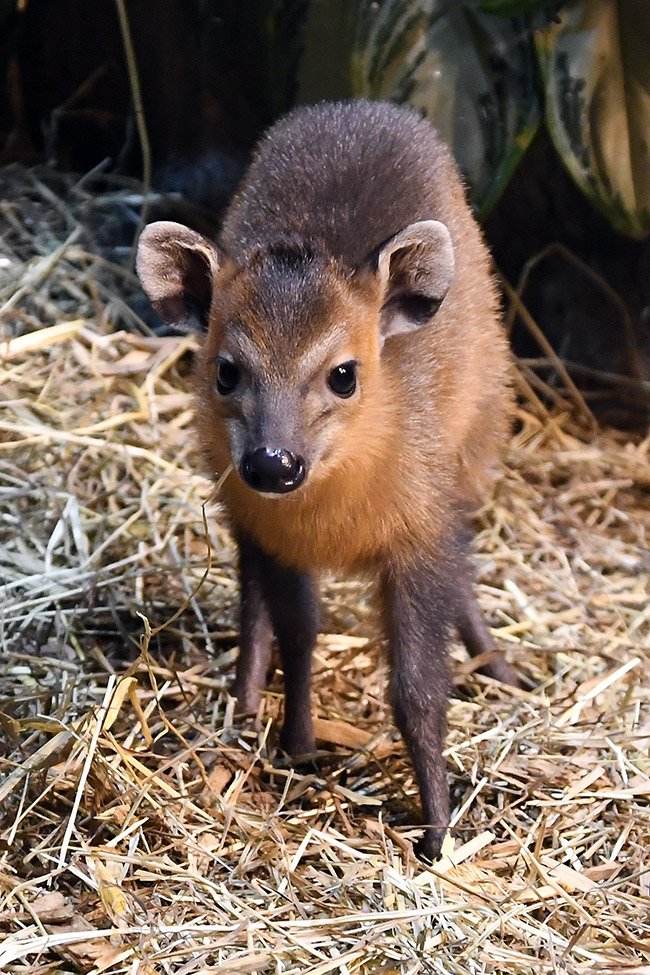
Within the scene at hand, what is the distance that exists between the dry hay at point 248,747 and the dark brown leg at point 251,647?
0.17ft

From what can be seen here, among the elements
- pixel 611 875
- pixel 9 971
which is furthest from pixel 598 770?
pixel 9 971

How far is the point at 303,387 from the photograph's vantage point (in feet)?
9.42

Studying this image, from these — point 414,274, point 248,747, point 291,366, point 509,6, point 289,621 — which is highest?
point 509,6

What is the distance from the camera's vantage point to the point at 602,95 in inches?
176

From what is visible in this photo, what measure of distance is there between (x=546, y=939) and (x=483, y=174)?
2683 mm

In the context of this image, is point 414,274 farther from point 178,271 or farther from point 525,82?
point 525,82

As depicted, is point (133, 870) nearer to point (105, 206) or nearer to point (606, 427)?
point (606, 427)

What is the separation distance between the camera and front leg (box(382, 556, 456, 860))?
125 inches

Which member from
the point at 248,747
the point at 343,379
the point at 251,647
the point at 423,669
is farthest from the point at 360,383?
the point at 248,747

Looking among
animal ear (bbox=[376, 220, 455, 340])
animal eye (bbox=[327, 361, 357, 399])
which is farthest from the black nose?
animal ear (bbox=[376, 220, 455, 340])

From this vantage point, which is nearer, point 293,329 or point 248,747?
point 293,329

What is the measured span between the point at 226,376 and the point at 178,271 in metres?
0.37

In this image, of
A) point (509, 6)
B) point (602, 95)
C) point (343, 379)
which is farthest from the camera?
point (602, 95)

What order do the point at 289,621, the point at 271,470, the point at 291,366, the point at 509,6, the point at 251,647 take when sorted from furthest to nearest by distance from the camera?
the point at 509,6, the point at 251,647, the point at 289,621, the point at 291,366, the point at 271,470
